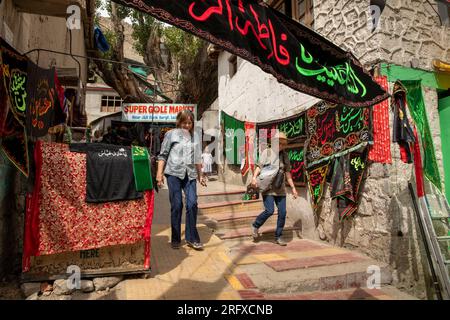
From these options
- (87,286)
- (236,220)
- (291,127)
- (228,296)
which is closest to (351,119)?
(291,127)

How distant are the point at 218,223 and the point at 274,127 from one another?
254 centimetres

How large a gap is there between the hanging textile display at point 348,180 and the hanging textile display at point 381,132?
186 millimetres

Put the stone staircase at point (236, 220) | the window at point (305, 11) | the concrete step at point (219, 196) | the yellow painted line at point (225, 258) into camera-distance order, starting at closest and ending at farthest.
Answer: the yellow painted line at point (225, 258) < the stone staircase at point (236, 220) < the window at point (305, 11) < the concrete step at point (219, 196)

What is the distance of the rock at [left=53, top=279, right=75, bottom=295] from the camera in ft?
8.80

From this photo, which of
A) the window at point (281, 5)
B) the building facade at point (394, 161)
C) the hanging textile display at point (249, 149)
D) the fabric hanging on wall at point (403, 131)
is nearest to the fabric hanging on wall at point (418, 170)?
the fabric hanging on wall at point (403, 131)

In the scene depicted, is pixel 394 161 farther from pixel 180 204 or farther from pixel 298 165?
pixel 180 204

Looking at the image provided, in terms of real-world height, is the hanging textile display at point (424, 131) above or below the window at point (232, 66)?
below

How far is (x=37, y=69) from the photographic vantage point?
292cm

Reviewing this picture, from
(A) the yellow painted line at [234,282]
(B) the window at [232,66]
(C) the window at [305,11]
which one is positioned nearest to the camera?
(A) the yellow painted line at [234,282]

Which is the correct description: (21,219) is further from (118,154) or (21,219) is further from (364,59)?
(364,59)

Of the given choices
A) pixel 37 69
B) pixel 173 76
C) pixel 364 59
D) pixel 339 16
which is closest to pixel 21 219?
pixel 37 69

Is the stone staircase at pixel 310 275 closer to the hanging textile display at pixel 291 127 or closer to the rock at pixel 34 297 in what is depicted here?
the rock at pixel 34 297

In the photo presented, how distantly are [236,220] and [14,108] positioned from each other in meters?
4.06

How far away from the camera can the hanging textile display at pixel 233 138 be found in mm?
8828
